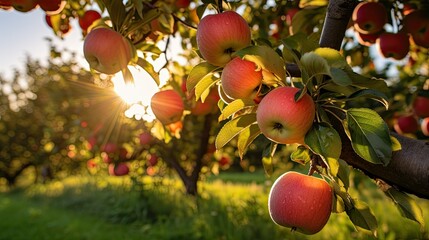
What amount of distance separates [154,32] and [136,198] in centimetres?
520

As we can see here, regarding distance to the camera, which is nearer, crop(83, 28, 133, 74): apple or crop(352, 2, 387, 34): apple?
crop(83, 28, 133, 74): apple

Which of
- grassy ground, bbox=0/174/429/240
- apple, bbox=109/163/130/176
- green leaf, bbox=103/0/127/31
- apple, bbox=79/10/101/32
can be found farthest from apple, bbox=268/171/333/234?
apple, bbox=109/163/130/176

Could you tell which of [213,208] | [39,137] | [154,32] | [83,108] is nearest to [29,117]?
[39,137]

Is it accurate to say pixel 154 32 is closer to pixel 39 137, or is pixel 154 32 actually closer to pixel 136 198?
pixel 136 198

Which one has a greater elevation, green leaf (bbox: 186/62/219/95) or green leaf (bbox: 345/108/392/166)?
green leaf (bbox: 186/62/219/95)

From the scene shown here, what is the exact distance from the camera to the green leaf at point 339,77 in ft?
2.96

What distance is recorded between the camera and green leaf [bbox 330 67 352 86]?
90cm

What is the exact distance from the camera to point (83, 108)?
620 centimetres

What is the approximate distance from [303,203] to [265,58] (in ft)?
1.39

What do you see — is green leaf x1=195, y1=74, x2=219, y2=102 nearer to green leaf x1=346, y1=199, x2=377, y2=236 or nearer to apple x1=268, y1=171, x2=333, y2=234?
apple x1=268, y1=171, x2=333, y2=234

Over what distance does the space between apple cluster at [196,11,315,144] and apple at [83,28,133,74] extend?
13.4 inches

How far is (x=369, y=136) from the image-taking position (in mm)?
990

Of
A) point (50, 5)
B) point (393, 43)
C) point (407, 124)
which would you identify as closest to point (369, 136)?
point (393, 43)

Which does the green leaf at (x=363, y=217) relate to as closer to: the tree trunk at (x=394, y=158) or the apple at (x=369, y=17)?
the tree trunk at (x=394, y=158)
